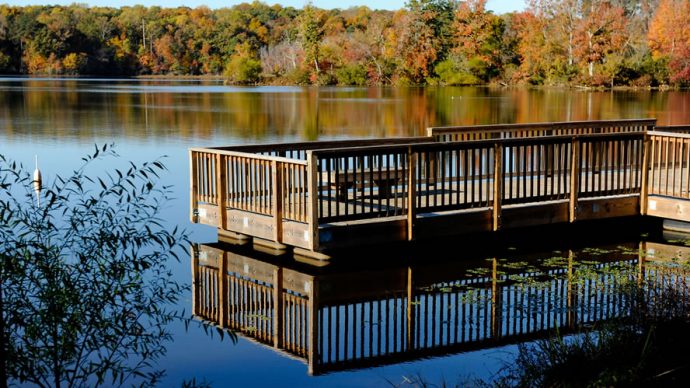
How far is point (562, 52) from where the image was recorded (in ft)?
195

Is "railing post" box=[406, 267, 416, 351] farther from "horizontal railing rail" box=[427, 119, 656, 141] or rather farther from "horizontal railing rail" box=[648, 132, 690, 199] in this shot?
"horizontal railing rail" box=[648, 132, 690, 199]

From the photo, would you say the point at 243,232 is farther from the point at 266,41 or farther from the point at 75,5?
the point at 75,5

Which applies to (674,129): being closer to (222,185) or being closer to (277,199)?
(277,199)

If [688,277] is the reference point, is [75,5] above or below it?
above

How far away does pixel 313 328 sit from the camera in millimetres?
8531

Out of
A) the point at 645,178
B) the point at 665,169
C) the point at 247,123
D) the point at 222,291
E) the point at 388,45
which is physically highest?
the point at 388,45

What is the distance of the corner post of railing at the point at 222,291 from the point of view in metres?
8.91

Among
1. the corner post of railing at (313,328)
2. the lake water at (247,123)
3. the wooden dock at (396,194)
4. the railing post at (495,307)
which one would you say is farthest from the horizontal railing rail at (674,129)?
the corner post of railing at (313,328)

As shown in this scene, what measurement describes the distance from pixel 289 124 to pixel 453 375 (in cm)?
2404

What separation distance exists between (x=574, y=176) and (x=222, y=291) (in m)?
4.90

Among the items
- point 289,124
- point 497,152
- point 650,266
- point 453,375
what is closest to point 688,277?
point 650,266

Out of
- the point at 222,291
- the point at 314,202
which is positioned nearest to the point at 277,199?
the point at 314,202

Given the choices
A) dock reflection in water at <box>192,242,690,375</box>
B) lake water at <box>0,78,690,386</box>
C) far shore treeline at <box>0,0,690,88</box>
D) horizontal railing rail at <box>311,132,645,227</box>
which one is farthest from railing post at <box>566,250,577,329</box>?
far shore treeline at <box>0,0,690,88</box>

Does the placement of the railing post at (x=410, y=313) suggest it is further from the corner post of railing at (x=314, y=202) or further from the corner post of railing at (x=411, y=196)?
the corner post of railing at (x=314, y=202)
